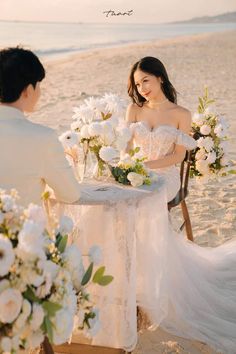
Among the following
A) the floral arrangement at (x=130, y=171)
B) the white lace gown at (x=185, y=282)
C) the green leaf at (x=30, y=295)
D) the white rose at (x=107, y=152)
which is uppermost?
the white rose at (x=107, y=152)

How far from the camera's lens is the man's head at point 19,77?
2.67 m

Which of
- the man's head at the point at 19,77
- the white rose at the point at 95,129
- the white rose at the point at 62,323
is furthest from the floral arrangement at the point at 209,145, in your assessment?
the white rose at the point at 62,323

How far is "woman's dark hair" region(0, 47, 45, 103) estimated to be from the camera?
2.67 meters

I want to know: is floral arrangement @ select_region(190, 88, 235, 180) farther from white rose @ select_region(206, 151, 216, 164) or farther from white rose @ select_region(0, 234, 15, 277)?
white rose @ select_region(0, 234, 15, 277)

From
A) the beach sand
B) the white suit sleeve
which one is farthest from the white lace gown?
the white suit sleeve

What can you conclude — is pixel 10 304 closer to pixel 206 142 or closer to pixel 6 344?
pixel 6 344

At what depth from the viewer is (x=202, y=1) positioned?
3216 inches

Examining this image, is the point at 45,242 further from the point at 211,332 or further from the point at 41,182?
the point at 211,332

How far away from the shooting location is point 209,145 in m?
4.77

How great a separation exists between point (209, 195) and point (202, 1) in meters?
80.0

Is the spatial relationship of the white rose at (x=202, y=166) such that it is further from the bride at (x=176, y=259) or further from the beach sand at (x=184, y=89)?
the beach sand at (x=184, y=89)

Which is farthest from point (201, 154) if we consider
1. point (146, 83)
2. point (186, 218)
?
point (146, 83)

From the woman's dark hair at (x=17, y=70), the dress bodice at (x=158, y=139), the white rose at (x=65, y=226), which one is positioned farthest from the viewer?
the dress bodice at (x=158, y=139)

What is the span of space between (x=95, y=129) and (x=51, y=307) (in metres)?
1.66
